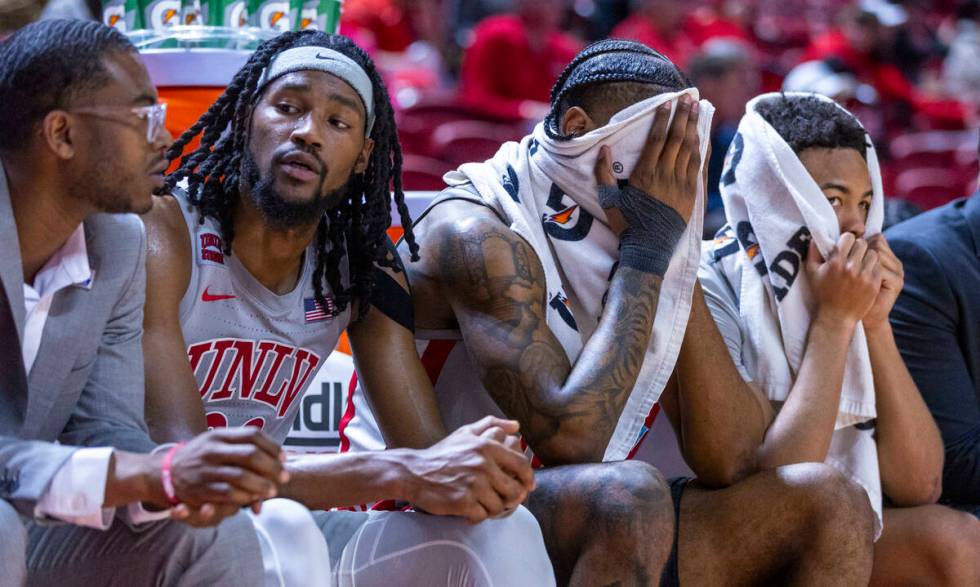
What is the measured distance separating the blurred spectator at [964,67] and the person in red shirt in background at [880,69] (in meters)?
0.29

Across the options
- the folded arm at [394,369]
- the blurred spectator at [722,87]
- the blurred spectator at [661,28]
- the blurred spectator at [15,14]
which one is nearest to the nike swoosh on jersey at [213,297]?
the folded arm at [394,369]

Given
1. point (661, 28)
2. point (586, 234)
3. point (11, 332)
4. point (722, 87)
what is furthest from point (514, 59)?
point (11, 332)

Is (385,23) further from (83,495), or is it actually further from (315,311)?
(83,495)

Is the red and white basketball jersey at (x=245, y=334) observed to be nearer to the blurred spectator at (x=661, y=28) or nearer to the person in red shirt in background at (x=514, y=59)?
the person in red shirt in background at (x=514, y=59)

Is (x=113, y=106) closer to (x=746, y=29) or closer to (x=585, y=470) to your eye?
(x=585, y=470)

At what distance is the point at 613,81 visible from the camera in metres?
3.19

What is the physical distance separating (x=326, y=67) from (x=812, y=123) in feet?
4.21

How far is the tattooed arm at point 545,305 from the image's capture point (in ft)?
9.28

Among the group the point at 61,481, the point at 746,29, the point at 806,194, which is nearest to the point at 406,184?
the point at 806,194

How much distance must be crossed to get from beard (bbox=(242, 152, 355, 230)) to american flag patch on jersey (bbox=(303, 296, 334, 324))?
19cm

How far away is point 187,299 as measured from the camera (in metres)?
2.89

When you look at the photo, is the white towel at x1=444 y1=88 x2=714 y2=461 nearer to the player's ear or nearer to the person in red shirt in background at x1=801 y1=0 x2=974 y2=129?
the player's ear

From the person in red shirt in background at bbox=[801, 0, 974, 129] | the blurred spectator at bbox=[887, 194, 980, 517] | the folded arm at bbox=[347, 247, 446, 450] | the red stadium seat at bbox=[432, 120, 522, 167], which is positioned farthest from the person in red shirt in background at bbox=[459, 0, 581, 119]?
the folded arm at bbox=[347, 247, 446, 450]

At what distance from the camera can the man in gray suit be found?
2121 mm
